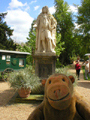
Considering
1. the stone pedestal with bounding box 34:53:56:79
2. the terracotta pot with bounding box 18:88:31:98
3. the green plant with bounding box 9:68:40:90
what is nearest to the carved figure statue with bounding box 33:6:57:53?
the stone pedestal with bounding box 34:53:56:79

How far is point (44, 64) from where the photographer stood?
20.3 ft

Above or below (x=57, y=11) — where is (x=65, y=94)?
below

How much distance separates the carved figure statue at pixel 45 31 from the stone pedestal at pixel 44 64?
0.40 m

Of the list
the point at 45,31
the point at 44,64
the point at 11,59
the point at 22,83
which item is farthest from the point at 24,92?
Answer: the point at 11,59

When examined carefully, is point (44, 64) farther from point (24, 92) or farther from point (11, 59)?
point (11, 59)

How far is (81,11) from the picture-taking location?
77.2ft

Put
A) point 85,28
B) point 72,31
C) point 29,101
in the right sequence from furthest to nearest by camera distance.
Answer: point 72,31
point 85,28
point 29,101

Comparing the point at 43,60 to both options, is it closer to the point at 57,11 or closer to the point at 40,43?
the point at 40,43

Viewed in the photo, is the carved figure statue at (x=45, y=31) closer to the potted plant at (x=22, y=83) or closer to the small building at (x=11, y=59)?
the potted plant at (x=22, y=83)

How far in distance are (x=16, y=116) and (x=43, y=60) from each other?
3111 mm

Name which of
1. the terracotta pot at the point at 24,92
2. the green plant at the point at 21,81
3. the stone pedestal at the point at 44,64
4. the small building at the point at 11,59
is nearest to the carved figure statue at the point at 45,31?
the stone pedestal at the point at 44,64

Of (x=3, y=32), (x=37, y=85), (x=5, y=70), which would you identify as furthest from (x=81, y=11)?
(x=37, y=85)

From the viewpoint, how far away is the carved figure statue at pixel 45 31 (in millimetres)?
6379

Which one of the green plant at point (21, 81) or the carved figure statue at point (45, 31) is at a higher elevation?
the carved figure statue at point (45, 31)
